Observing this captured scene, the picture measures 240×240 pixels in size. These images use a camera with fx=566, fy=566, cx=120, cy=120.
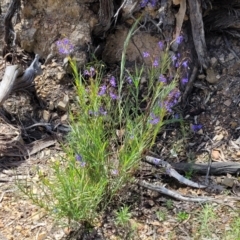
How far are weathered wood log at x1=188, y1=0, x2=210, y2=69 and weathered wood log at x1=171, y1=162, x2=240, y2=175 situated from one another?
0.74 meters

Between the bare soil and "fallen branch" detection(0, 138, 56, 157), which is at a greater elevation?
"fallen branch" detection(0, 138, 56, 157)

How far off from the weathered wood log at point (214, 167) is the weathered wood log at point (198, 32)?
744 mm

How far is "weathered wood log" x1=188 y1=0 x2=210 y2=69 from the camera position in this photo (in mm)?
3484

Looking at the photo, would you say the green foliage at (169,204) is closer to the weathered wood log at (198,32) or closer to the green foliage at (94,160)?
the green foliage at (94,160)

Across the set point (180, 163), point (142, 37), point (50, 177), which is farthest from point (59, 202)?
point (142, 37)

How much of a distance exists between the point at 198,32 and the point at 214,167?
896 mm

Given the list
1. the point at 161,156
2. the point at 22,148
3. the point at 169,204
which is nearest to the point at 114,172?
A: the point at 169,204

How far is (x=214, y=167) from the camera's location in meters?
3.19

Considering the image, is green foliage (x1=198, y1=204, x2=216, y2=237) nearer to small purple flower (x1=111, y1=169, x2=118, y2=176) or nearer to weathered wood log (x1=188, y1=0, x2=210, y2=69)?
small purple flower (x1=111, y1=169, x2=118, y2=176)

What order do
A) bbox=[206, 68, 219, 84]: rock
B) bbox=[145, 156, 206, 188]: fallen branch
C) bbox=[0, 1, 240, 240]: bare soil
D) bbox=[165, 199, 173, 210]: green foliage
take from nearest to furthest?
bbox=[0, 1, 240, 240]: bare soil → bbox=[165, 199, 173, 210]: green foliage → bbox=[145, 156, 206, 188]: fallen branch → bbox=[206, 68, 219, 84]: rock

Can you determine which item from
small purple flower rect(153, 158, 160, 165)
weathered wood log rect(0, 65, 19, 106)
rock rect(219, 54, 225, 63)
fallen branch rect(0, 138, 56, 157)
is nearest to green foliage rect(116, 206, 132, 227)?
small purple flower rect(153, 158, 160, 165)

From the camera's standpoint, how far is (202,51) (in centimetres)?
360

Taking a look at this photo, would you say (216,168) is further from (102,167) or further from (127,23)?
(127,23)

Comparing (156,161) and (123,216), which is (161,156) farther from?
(123,216)
